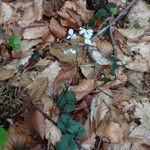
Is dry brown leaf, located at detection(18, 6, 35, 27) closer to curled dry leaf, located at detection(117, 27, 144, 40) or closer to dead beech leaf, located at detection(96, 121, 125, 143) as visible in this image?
curled dry leaf, located at detection(117, 27, 144, 40)

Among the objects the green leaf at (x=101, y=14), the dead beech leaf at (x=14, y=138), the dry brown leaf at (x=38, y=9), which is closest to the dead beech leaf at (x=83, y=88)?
the dead beech leaf at (x=14, y=138)

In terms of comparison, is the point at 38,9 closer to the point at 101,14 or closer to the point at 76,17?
the point at 76,17

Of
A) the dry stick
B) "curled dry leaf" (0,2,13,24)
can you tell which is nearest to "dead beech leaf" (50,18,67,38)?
the dry stick

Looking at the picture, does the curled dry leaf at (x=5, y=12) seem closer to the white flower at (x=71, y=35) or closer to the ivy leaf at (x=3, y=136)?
the white flower at (x=71, y=35)

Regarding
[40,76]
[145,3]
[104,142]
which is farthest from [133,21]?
[104,142]

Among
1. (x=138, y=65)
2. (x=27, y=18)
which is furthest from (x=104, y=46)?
(x=27, y=18)

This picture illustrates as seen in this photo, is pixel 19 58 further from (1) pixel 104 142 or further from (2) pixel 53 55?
(1) pixel 104 142
